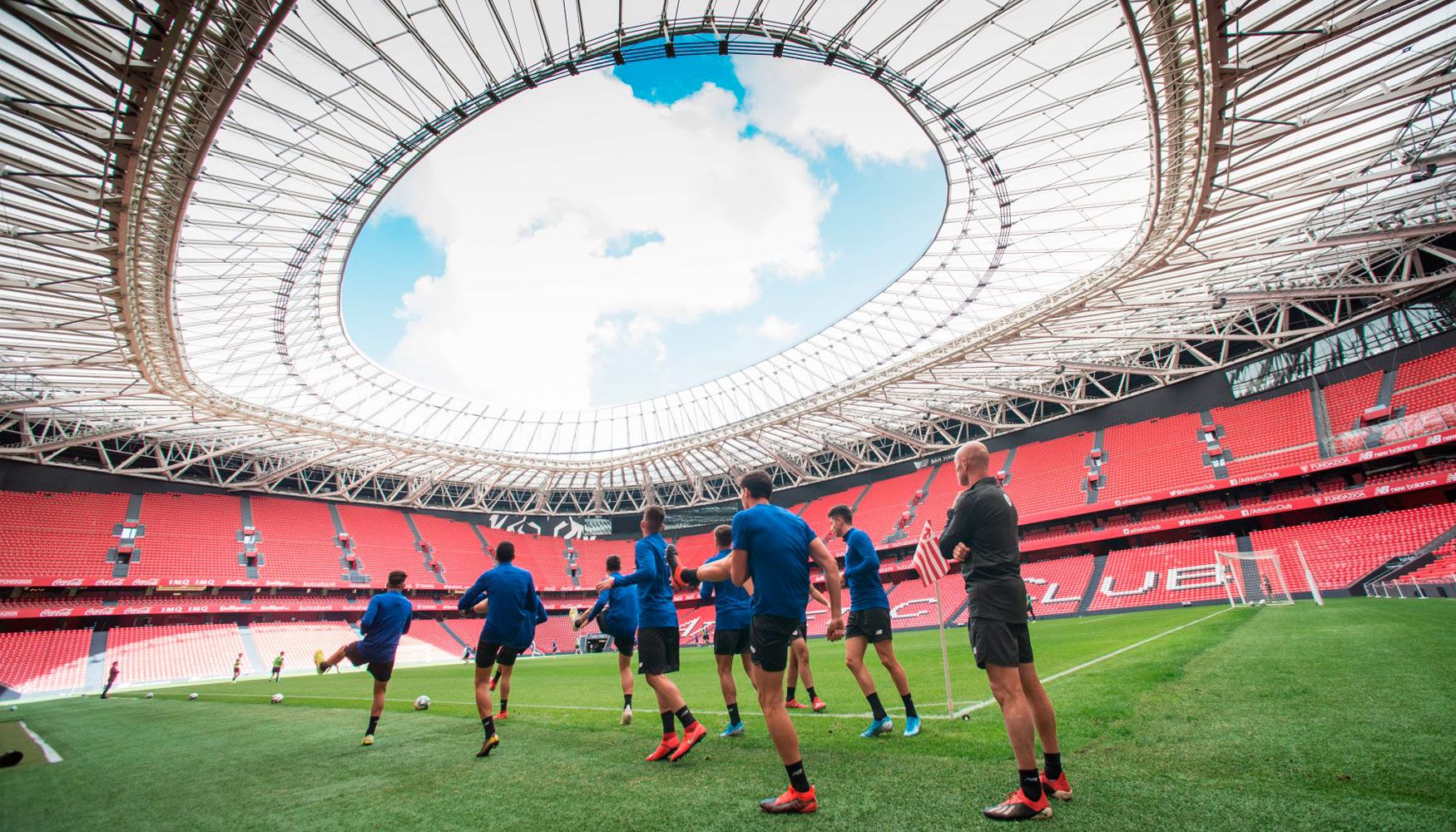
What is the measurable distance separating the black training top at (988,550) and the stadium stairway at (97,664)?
37.0 metres

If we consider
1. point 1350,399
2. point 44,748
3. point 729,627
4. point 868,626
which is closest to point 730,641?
point 729,627

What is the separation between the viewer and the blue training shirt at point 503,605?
6.84m

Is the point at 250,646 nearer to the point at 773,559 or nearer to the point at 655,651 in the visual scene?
the point at 655,651

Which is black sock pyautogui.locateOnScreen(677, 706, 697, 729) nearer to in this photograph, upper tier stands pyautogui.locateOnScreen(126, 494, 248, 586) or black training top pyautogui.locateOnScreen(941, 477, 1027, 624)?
black training top pyautogui.locateOnScreen(941, 477, 1027, 624)

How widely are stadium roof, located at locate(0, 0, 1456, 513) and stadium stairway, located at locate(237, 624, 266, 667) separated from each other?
11.8 metres

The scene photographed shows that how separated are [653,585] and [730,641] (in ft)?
3.19

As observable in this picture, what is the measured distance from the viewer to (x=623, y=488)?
169 ft

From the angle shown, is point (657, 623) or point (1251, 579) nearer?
point (657, 623)

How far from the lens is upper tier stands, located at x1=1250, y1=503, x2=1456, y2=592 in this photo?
23.1m

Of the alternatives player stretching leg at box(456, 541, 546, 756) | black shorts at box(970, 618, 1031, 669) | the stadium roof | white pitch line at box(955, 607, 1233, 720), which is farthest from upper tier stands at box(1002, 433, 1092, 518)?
black shorts at box(970, 618, 1031, 669)

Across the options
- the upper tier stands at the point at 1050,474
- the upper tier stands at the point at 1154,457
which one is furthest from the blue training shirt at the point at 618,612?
the upper tier stands at the point at 1154,457

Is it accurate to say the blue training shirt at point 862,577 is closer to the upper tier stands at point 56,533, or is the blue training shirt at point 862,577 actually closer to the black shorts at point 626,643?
the black shorts at point 626,643

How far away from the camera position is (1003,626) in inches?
146

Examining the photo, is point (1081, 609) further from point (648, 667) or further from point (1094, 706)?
point (648, 667)
